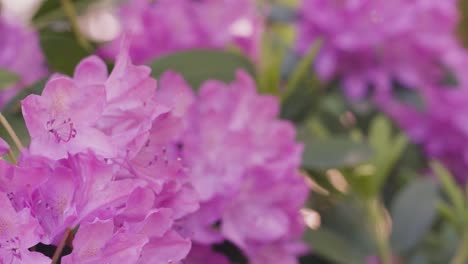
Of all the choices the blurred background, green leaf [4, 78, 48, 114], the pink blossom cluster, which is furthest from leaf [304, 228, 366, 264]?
green leaf [4, 78, 48, 114]

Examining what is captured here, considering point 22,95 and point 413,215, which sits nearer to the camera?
point 22,95

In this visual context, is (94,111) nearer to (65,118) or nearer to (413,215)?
(65,118)

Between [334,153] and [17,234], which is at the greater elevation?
[17,234]

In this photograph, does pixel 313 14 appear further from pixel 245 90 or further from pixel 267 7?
pixel 245 90

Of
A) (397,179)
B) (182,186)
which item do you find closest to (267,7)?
(397,179)

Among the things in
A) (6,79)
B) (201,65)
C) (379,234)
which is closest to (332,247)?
(379,234)

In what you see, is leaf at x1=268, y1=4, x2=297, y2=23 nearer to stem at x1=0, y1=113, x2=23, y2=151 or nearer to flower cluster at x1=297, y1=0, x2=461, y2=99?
flower cluster at x1=297, y1=0, x2=461, y2=99
